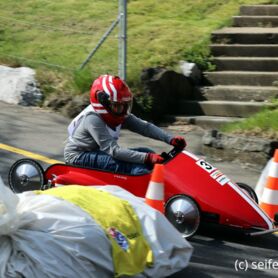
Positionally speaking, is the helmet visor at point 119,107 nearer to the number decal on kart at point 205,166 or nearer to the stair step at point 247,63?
the number decal on kart at point 205,166

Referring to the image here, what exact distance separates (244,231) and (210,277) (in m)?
0.87

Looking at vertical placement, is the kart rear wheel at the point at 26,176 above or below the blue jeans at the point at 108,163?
below

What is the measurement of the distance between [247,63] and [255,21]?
174 cm

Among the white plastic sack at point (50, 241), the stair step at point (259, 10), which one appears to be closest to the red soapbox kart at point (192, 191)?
the white plastic sack at point (50, 241)

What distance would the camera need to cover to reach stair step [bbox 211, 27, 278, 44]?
13.4 meters

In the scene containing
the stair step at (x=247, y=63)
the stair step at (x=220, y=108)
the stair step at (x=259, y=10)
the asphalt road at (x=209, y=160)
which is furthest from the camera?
the stair step at (x=259, y=10)

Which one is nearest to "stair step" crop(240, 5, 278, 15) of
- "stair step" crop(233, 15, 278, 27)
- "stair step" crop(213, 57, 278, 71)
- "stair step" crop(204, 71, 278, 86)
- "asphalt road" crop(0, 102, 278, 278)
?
"stair step" crop(233, 15, 278, 27)

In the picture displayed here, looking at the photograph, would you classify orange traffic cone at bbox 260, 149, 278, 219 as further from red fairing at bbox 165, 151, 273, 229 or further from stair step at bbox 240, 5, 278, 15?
stair step at bbox 240, 5, 278, 15

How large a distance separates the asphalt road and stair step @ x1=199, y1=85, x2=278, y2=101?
3.69 feet

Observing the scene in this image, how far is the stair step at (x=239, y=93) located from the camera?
39.8 ft

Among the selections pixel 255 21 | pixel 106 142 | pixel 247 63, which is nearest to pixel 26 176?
pixel 106 142

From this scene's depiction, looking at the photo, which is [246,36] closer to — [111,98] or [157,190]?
[111,98]

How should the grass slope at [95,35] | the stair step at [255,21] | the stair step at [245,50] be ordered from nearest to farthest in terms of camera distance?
the grass slope at [95,35]
the stair step at [245,50]
the stair step at [255,21]

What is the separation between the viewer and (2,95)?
484 inches
